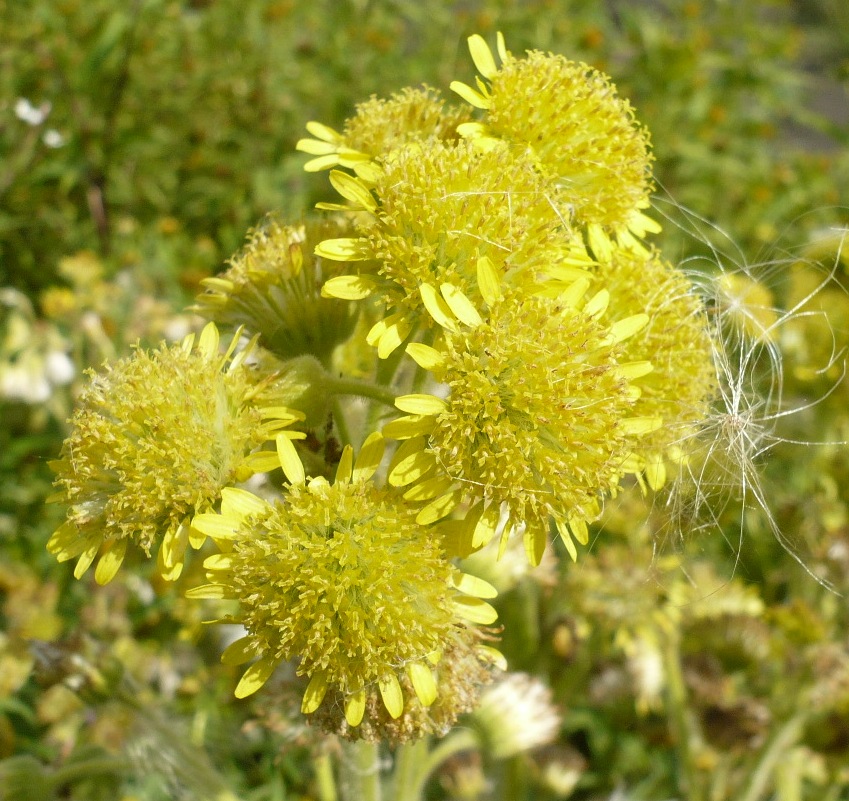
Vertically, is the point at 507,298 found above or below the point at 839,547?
above

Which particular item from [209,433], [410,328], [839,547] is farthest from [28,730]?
[839,547]

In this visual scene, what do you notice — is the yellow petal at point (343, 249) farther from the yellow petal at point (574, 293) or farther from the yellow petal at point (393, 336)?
the yellow petal at point (574, 293)

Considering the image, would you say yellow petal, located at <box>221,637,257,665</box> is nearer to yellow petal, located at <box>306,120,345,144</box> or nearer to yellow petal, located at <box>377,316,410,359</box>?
yellow petal, located at <box>377,316,410,359</box>

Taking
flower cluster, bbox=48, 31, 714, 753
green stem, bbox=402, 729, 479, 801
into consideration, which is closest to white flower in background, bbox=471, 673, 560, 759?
green stem, bbox=402, 729, 479, 801

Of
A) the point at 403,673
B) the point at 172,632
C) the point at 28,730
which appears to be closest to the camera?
the point at 403,673

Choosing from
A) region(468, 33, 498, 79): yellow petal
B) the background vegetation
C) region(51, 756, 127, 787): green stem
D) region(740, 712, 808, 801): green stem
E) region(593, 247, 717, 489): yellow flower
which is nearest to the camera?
region(593, 247, 717, 489): yellow flower

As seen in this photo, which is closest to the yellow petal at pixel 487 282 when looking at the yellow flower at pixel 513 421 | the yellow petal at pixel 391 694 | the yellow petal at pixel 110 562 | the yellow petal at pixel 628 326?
the yellow flower at pixel 513 421

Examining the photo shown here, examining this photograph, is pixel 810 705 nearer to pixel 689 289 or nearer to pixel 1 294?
pixel 689 289

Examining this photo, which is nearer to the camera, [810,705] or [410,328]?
[410,328]
